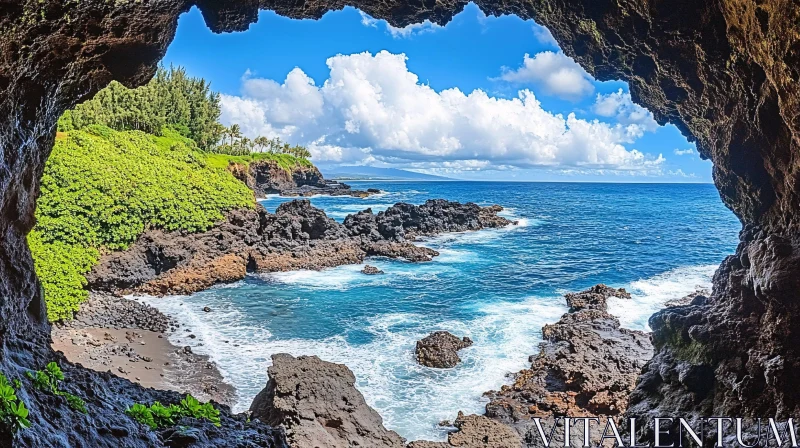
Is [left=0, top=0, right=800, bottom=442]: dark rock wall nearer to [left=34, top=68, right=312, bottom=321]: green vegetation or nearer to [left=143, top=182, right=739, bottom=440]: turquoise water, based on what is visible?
[left=143, top=182, right=739, bottom=440]: turquoise water

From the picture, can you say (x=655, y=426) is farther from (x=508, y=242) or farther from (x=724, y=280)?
(x=508, y=242)

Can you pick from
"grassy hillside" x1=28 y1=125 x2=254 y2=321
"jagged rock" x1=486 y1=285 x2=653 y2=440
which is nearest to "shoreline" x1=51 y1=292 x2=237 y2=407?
"grassy hillside" x1=28 y1=125 x2=254 y2=321

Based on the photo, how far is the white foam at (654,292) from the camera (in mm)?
20922

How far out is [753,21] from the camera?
16.8ft

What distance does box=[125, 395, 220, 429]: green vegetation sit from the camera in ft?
18.5

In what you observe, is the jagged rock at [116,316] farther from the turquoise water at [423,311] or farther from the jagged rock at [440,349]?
the jagged rock at [440,349]

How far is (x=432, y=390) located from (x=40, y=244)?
1714 centimetres

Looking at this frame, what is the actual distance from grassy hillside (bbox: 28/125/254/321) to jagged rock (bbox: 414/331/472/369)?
12813 mm

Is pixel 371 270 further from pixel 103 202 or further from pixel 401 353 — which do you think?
pixel 103 202

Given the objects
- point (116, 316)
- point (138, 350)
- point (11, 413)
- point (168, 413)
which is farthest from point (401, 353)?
point (11, 413)

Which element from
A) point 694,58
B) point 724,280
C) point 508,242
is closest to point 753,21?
point 694,58

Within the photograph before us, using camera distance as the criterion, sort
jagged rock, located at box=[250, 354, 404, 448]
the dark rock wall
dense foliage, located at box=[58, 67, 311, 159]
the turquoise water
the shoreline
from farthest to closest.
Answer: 1. dense foliage, located at box=[58, 67, 311, 159]
2. the turquoise water
3. the shoreline
4. jagged rock, located at box=[250, 354, 404, 448]
5. the dark rock wall

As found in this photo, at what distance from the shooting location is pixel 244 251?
26734mm

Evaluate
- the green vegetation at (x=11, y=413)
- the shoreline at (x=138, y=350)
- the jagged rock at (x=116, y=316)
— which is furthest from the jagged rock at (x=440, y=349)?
the green vegetation at (x=11, y=413)
